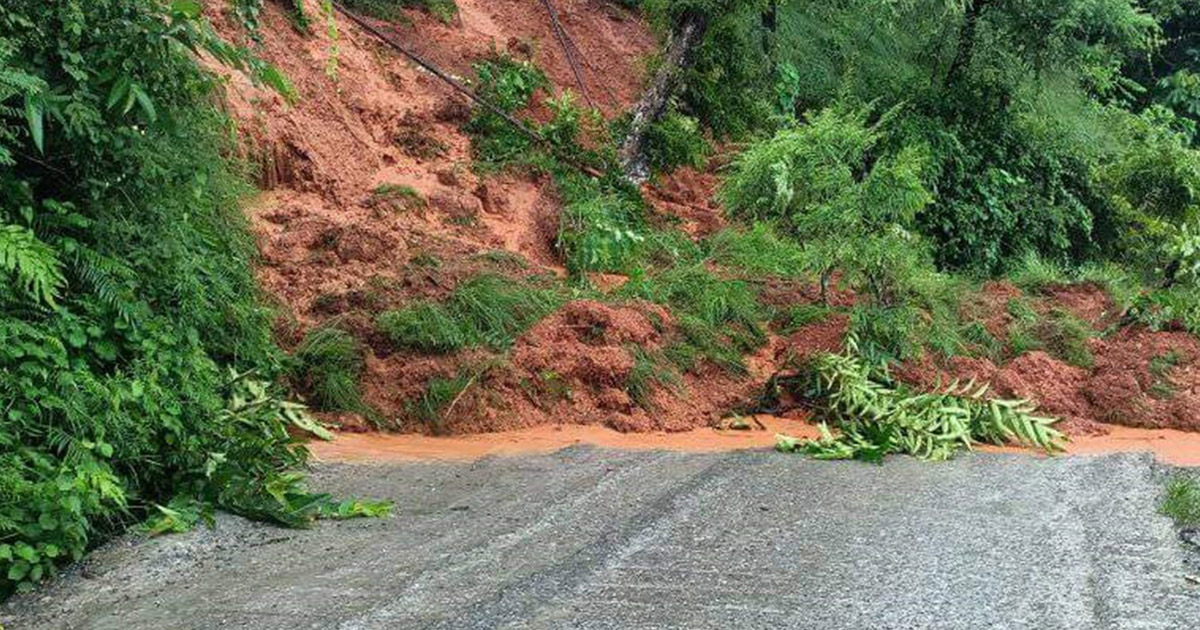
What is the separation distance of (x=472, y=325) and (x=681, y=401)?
1.64m

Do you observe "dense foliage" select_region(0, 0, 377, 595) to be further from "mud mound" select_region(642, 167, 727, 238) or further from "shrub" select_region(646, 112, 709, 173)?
"shrub" select_region(646, 112, 709, 173)

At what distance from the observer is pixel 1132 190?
500 inches

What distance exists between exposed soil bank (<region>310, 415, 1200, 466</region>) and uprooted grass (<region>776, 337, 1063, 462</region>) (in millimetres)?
194

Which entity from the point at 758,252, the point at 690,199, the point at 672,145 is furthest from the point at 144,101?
the point at 690,199

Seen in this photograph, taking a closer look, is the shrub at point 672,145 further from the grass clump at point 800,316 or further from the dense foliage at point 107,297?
the dense foliage at point 107,297

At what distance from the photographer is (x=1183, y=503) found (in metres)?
5.47

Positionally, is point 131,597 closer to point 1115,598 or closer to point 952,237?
point 1115,598

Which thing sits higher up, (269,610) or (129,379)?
(129,379)

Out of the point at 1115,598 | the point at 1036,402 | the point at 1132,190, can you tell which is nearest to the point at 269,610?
the point at 1115,598

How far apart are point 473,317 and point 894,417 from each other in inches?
124

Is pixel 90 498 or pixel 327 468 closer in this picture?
pixel 90 498

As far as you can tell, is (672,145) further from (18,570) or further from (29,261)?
(18,570)

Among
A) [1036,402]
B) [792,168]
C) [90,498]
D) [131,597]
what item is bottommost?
[1036,402]

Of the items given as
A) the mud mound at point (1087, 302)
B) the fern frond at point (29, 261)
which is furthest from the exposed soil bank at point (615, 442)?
the fern frond at point (29, 261)
